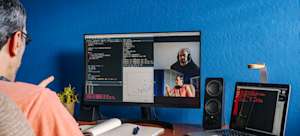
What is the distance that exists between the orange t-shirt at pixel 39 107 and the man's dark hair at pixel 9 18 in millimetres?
168

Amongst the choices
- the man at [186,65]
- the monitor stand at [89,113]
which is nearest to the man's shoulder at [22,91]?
the man at [186,65]

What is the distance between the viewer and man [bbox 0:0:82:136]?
0.95m

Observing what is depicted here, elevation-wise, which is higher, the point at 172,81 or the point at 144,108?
the point at 172,81

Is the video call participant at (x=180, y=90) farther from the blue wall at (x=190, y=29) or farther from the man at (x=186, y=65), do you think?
the blue wall at (x=190, y=29)

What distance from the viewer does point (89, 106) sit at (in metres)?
2.07

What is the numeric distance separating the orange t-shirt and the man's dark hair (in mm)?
168

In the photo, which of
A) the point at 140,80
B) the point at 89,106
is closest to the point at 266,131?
the point at 140,80

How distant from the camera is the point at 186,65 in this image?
184 cm

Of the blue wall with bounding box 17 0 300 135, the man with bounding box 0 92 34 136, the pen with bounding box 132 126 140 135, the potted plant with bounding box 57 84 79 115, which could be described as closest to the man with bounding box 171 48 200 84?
the blue wall with bounding box 17 0 300 135

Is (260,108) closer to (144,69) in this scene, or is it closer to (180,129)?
(180,129)

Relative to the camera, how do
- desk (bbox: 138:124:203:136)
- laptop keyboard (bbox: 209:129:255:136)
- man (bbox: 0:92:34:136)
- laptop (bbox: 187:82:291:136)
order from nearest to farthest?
man (bbox: 0:92:34:136) → laptop (bbox: 187:82:291:136) → laptop keyboard (bbox: 209:129:255:136) → desk (bbox: 138:124:203:136)

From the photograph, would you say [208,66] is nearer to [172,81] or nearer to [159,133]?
[172,81]

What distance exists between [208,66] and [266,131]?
1.80 ft

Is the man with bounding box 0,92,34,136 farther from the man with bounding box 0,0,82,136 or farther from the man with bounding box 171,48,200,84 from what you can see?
the man with bounding box 171,48,200,84
